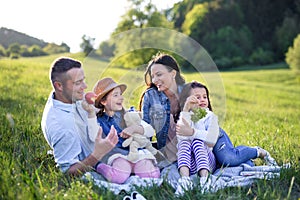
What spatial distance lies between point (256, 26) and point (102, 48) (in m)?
42.0

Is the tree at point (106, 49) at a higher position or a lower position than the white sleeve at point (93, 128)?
higher

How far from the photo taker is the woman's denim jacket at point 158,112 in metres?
3.72

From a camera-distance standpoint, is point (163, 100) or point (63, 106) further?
point (163, 100)

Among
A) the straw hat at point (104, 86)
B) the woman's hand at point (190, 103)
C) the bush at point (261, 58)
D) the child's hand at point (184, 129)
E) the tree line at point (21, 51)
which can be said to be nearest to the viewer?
the straw hat at point (104, 86)

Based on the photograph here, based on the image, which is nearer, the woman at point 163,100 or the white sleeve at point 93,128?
the white sleeve at point 93,128

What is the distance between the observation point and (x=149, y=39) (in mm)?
3551

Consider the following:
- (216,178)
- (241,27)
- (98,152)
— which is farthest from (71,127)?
(241,27)

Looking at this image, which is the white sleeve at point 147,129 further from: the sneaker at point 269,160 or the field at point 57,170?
the sneaker at point 269,160

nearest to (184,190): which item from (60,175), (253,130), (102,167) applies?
(102,167)

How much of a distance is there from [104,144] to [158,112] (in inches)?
32.0

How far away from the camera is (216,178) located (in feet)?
10.1

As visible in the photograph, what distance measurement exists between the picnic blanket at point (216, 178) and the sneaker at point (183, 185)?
0.17 feet

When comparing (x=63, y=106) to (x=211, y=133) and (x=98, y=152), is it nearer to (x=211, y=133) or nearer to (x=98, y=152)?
(x=98, y=152)

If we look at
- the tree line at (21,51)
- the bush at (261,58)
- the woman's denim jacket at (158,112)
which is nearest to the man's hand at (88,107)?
the woman's denim jacket at (158,112)
